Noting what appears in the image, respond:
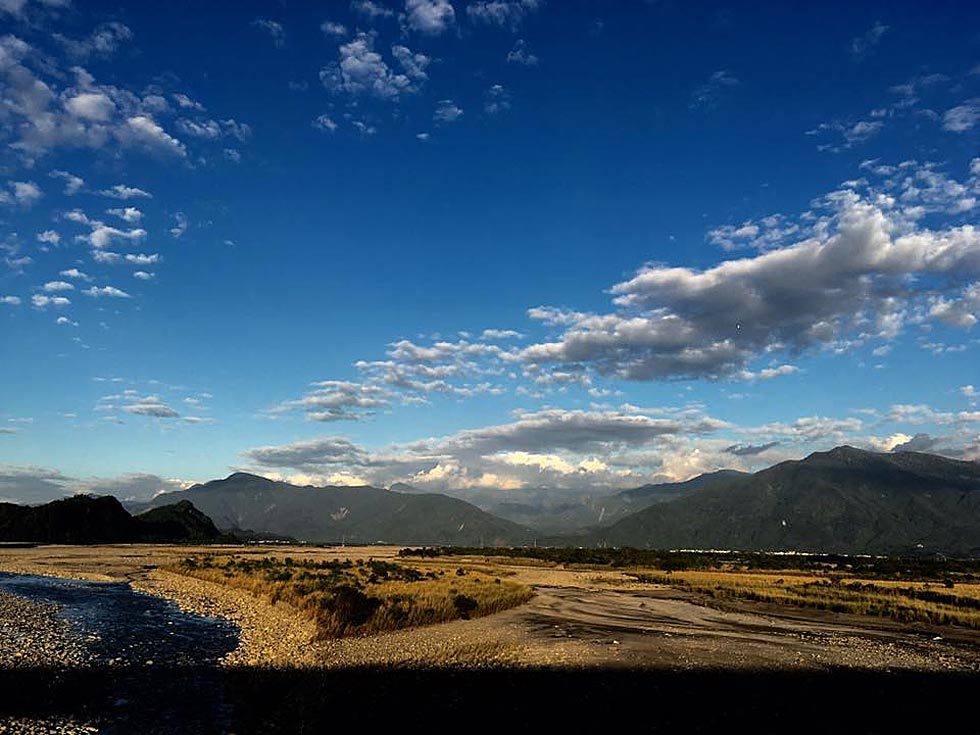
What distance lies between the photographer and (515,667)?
27344 millimetres

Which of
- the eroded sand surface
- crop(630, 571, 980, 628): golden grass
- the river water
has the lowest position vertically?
crop(630, 571, 980, 628): golden grass

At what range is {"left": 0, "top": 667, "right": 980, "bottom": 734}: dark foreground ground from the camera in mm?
19312

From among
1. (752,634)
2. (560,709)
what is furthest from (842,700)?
(752,634)

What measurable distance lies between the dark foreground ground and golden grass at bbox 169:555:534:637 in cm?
1017

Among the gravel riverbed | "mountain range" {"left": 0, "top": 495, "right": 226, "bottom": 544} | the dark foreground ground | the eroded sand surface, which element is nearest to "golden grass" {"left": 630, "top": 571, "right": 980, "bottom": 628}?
the eroded sand surface

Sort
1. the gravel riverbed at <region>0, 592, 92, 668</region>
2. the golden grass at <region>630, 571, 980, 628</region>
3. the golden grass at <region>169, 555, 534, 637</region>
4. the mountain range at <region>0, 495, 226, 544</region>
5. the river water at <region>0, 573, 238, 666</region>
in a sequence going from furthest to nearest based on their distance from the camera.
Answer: the mountain range at <region>0, 495, 226, 544</region> → the golden grass at <region>630, 571, 980, 628</region> → the golden grass at <region>169, 555, 534, 637</region> → the river water at <region>0, 573, 238, 666</region> → the gravel riverbed at <region>0, 592, 92, 668</region>

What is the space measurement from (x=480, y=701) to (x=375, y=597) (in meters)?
22.8

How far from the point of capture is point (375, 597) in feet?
142

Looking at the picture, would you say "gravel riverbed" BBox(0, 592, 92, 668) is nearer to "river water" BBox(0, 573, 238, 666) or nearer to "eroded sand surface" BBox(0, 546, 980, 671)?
"river water" BBox(0, 573, 238, 666)

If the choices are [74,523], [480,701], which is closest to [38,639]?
[480,701]

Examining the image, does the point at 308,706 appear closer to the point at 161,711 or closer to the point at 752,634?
the point at 161,711

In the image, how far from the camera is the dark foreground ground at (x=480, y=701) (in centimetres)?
1931

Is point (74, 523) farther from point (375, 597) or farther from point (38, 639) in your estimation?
point (38, 639)

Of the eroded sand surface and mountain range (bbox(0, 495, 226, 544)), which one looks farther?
mountain range (bbox(0, 495, 226, 544))
